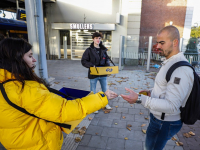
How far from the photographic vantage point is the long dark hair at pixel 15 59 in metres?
1.29

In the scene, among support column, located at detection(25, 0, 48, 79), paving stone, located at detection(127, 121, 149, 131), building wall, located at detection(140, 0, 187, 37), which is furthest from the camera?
building wall, located at detection(140, 0, 187, 37)

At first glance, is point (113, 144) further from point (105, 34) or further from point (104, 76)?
point (105, 34)

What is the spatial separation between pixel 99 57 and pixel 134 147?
224 centimetres

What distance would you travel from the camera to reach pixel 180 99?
4.82 feet

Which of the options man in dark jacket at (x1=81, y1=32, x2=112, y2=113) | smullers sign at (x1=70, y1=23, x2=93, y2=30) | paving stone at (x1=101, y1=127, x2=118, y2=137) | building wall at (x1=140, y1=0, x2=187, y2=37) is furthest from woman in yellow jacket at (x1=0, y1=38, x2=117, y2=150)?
building wall at (x1=140, y1=0, x2=187, y2=37)

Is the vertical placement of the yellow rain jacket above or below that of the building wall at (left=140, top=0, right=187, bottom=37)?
below

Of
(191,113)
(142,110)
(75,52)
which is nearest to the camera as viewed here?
(191,113)

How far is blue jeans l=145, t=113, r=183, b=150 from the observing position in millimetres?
1747

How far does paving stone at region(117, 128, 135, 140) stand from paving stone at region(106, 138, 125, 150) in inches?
5.8

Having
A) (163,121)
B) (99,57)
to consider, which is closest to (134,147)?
(163,121)

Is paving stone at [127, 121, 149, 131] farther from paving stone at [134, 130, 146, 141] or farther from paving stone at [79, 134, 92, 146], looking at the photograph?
paving stone at [79, 134, 92, 146]

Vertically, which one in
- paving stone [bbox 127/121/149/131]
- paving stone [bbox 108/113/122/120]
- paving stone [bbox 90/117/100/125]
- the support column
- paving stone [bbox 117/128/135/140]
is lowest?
paving stone [bbox 117/128/135/140]

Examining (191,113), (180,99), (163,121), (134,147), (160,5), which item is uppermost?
(160,5)

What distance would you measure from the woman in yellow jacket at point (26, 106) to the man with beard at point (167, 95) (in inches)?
26.0
